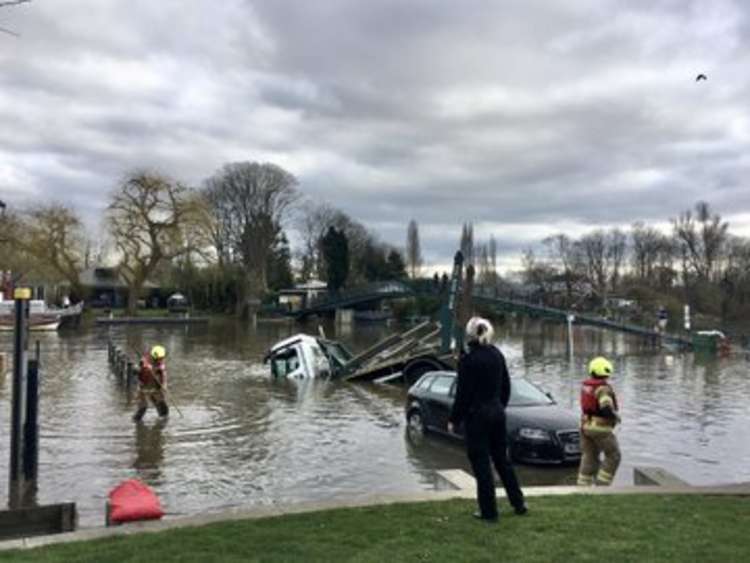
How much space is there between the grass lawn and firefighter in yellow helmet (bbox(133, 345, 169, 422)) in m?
10.2

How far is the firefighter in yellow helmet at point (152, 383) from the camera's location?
17.2 m

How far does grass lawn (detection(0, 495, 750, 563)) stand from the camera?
6359mm

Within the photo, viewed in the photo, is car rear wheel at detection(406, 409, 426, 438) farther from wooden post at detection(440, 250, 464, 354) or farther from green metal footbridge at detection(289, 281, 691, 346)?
green metal footbridge at detection(289, 281, 691, 346)

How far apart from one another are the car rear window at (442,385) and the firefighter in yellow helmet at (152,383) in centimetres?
567

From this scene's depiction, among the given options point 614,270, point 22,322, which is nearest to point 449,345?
point 22,322

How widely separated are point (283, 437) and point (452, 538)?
942cm

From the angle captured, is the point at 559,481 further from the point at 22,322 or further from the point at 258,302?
the point at 258,302

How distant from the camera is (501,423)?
7.59 m

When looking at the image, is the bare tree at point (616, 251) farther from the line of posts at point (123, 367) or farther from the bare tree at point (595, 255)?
the line of posts at point (123, 367)

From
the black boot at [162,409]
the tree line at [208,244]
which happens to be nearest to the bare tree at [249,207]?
the tree line at [208,244]

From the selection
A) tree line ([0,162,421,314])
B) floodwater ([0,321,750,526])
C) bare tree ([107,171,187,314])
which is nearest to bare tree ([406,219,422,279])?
tree line ([0,162,421,314])

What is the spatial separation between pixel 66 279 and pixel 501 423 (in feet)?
240

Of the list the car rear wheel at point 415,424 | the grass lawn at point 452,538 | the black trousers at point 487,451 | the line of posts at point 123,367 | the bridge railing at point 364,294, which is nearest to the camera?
the grass lawn at point 452,538

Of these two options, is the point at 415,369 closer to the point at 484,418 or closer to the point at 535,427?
the point at 535,427
